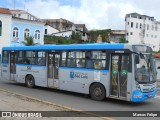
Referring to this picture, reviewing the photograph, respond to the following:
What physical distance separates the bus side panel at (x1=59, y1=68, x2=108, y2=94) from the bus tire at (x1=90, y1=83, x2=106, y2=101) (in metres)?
0.23

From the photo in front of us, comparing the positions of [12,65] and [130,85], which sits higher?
[12,65]

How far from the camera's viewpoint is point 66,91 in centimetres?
1730

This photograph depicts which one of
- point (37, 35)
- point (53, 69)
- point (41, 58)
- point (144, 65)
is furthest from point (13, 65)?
point (37, 35)

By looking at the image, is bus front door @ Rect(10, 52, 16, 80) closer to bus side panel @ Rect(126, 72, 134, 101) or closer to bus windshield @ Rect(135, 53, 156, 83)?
bus side panel @ Rect(126, 72, 134, 101)

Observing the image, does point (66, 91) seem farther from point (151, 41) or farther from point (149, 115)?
point (151, 41)

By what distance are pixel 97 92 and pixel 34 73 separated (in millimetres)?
5235

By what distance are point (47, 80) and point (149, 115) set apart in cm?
727

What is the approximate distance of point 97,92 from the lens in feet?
46.7

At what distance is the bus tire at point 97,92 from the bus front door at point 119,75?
51 centimetres

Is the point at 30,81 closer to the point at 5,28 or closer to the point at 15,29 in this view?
the point at 5,28

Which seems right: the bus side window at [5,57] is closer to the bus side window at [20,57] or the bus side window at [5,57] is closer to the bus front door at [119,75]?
the bus side window at [20,57]

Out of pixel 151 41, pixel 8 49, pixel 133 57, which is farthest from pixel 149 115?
pixel 151 41

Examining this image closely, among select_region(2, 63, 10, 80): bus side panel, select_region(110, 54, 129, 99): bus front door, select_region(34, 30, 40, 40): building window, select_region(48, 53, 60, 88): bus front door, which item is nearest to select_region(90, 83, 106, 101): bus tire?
select_region(110, 54, 129, 99): bus front door

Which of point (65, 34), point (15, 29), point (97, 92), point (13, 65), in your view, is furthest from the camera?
point (65, 34)
